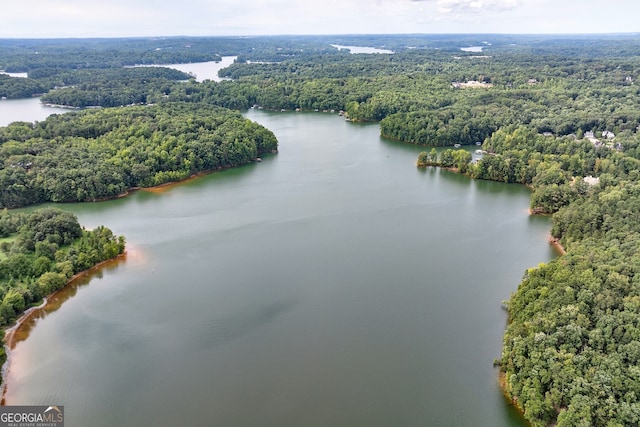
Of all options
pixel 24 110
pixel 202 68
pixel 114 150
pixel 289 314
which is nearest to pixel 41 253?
pixel 289 314

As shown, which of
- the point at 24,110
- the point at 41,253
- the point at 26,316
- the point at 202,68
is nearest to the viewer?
the point at 26,316

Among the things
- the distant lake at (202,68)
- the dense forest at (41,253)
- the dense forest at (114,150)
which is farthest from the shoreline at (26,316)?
the distant lake at (202,68)

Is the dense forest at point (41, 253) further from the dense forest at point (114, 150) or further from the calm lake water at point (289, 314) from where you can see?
the dense forest at point (114, 150)

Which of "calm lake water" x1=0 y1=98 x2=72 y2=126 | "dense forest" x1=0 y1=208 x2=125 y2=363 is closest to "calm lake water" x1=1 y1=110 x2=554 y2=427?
"dense forest" x1=0 y1=208 x2=125 y2=363

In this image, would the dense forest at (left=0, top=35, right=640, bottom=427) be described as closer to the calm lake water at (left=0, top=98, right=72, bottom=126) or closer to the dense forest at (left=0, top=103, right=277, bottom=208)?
the dense forest at (left=0, top=103, right=277, bottom=208)

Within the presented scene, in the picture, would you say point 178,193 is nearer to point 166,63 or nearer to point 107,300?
point 107,300

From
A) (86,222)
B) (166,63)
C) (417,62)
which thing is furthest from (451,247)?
(166,63)

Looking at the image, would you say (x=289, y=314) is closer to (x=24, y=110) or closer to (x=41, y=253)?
(x=41, y=253)
